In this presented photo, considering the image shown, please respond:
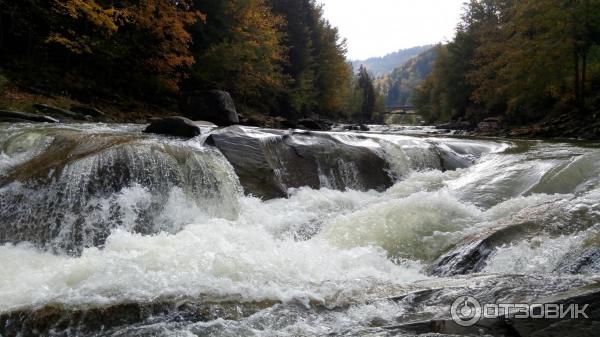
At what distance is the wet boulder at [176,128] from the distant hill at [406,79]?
136854mm

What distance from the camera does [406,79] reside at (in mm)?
174250

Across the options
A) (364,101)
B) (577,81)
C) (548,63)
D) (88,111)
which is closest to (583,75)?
(577,81)

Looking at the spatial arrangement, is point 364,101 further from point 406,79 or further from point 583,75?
point 406,79

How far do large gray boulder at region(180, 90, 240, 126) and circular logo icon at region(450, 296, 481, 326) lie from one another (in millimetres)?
13047

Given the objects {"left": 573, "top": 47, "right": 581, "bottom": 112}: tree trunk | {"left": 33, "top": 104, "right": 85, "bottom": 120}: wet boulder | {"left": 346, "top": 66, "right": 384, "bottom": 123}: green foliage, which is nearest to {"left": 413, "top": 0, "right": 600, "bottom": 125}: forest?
{"left": 573, "top": 47, "right": 581, "bottom": 112}: tree trunk

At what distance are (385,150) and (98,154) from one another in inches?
254

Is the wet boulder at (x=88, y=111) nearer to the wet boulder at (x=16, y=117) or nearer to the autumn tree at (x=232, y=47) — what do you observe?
the wet boulder at (x=16, y=117)

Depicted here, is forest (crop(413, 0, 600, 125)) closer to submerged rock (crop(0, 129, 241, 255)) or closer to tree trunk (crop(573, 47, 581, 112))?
tree trunk (crop(573, 47, 581, 112))

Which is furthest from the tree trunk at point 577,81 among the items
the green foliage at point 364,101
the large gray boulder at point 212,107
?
the green foliage at point 364,101

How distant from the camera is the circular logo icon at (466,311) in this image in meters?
2.84

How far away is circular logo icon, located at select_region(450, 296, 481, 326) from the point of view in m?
2.84

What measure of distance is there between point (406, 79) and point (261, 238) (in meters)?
179

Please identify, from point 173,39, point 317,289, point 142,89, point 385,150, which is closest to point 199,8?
A: point 173,39

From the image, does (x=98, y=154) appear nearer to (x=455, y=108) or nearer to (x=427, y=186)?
(x=427, y=186)
